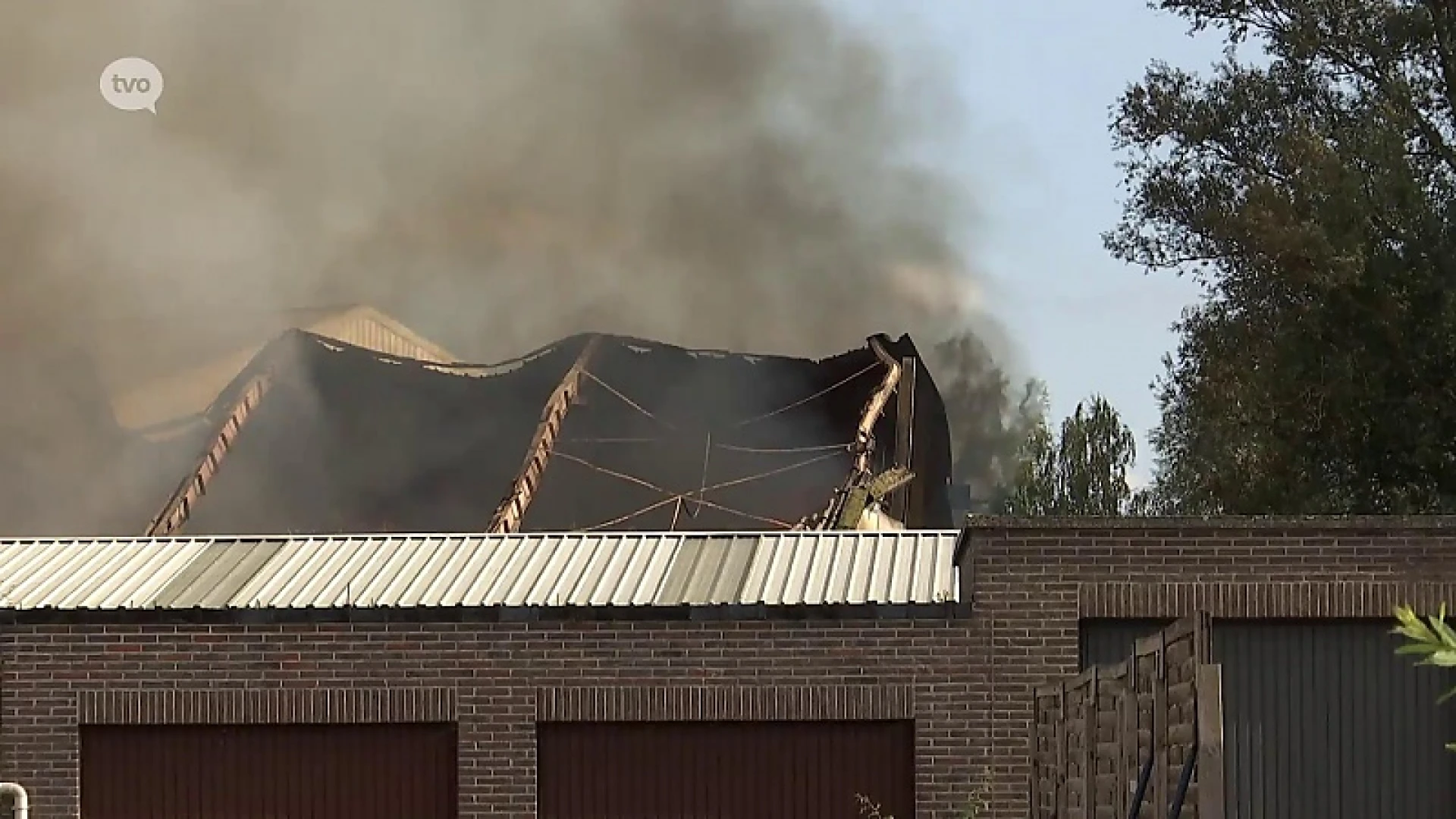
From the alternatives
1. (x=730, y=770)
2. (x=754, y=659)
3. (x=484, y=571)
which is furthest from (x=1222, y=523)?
(x=484, y=571)

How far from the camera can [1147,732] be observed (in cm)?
810

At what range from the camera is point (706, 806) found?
15.1 meters

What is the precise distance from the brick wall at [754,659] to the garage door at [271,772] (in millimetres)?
198

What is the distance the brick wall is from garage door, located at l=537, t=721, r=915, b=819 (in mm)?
207

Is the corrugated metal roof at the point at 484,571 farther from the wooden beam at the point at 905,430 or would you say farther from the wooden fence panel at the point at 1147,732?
the wooden beam at the point at 905,430

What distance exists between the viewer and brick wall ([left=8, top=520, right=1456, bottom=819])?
14719mm

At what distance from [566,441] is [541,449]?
232 centimetres

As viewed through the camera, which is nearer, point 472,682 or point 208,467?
point 472,682

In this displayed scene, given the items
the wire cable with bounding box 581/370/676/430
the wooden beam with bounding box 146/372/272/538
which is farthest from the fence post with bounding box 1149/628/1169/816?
the wire cable with bounding box 581/370/676/430

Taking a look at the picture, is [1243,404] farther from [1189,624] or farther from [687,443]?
[1189,624]

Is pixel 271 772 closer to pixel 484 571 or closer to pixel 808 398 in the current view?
pixel 484 571

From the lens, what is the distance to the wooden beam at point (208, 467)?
26.2 meters

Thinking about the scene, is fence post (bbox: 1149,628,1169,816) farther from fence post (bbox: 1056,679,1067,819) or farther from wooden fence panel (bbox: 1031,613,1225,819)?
fence post (bbox: 1056,679,1067,819)

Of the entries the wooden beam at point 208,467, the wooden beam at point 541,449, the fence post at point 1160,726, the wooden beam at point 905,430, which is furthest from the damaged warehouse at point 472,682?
the wooden beam at point 905,430
